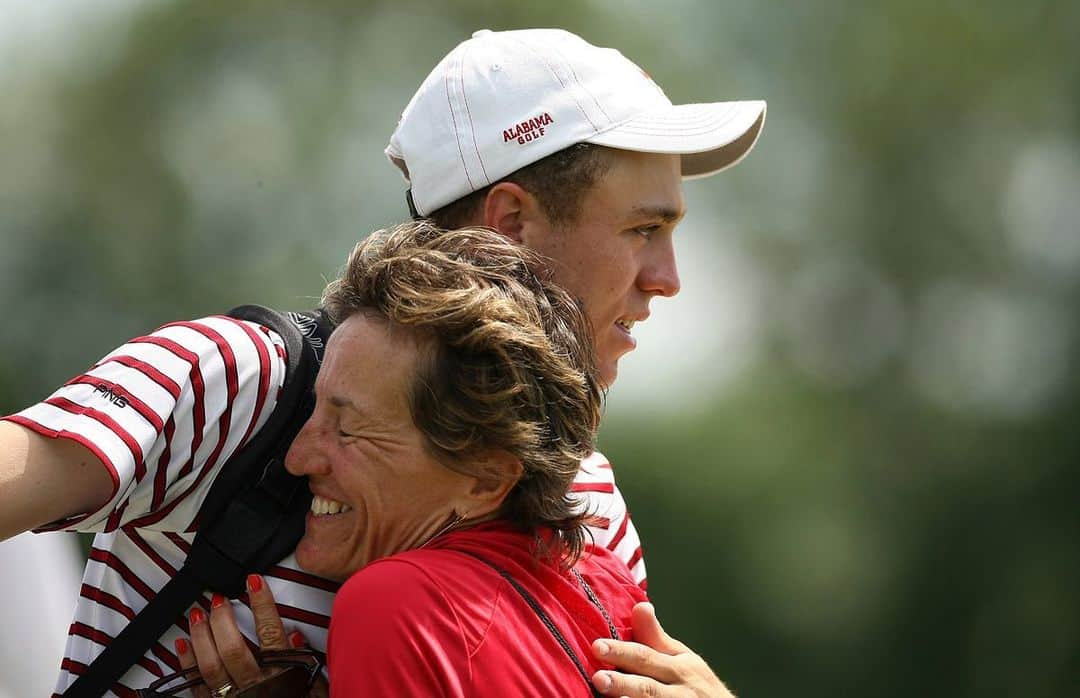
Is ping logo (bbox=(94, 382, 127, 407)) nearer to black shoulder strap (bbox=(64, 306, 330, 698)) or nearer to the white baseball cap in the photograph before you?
black shoulder strap (bbox=(64, 306, 330, 698))

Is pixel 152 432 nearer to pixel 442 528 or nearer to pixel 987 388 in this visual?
pixel 442 528

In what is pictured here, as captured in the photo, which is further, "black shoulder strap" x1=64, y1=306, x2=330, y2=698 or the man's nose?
the man's nose

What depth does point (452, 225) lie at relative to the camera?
2420mm

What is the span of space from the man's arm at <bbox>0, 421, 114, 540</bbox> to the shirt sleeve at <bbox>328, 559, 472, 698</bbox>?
0.33 metres

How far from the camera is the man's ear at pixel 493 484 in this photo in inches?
77.1

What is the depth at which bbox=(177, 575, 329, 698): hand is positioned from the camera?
1906 mm

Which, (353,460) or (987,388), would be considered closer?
(353,460)

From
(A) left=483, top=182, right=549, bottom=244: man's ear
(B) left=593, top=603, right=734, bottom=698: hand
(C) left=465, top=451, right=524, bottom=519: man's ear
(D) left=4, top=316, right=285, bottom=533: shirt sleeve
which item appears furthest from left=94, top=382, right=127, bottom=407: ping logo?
(A) left=483, top=182, right=549, bottom=244: man's ear

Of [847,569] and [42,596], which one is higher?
[42,596]

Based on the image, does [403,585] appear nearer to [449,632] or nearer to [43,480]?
[449,632]

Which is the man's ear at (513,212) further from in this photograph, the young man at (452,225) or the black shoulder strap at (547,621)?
the black shoulder strap at (547,621)

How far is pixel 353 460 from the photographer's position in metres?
1.94

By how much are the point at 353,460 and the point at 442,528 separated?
0.51 feet

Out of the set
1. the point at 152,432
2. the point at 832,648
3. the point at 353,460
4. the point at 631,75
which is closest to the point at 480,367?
the point at 353,460
